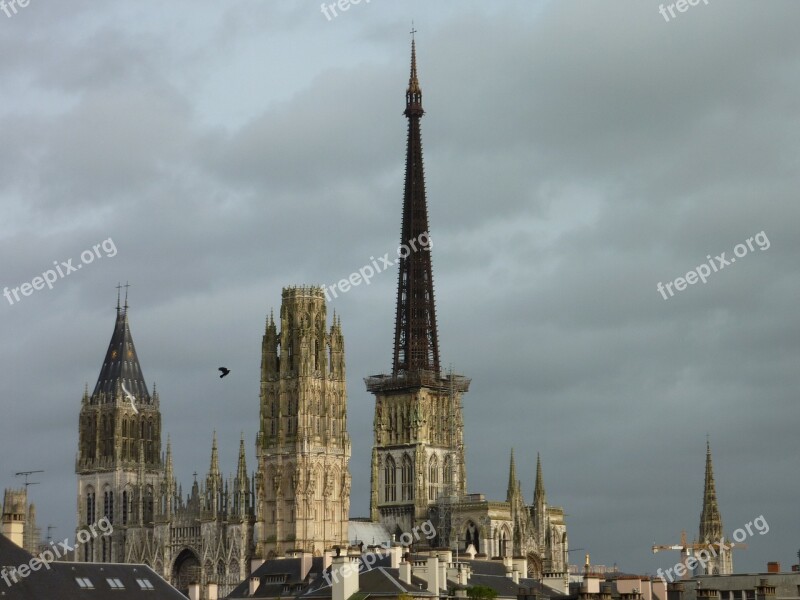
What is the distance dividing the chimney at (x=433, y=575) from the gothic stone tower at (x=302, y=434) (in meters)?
59.5

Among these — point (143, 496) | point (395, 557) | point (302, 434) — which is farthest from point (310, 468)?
point (395, 557)

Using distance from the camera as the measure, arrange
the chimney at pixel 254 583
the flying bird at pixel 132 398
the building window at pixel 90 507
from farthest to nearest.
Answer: the flying bird at pixel 132 398, the building window at pixel 90 507, the chimney at pixel 254 583

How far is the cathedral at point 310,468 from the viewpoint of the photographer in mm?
145250

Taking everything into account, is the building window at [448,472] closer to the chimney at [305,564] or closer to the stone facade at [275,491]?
the stone facade at [275,491]

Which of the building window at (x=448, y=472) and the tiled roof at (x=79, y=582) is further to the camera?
the building window at (x=448, y=472)

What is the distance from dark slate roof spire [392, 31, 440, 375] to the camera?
158875mm

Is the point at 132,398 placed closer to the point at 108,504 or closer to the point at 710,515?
the point at 108,504

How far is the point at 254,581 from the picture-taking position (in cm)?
10200

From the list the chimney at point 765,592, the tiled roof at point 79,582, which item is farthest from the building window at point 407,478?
the chimney at point 765,592

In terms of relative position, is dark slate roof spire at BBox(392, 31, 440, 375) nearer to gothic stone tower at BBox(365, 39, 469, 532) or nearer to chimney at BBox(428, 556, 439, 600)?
gothic stone tower at BBox(365, 39, 469, 532)

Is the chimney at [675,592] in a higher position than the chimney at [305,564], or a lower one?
lower

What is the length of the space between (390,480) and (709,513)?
4461 centimetres

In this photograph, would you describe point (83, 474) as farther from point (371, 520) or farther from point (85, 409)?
point (371, 520)

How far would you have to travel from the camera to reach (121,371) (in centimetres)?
16862
